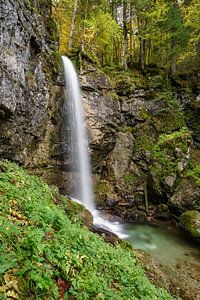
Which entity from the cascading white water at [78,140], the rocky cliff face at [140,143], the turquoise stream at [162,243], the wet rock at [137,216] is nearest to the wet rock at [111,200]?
the rocky cliff face at [140,143]

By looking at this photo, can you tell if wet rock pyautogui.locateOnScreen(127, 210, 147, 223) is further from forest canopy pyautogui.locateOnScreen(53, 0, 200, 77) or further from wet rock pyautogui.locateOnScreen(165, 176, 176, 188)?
forest canopy pyautogui.locateOnScreen(53, 0, 200, 77)

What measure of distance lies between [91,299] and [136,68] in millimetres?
16781

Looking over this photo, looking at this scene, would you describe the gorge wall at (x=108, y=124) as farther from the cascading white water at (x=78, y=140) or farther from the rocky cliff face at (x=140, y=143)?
the cascading white water at (x=78, y=140)

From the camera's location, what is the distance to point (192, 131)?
15477 mm

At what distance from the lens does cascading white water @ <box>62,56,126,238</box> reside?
12570mm

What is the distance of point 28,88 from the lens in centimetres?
938

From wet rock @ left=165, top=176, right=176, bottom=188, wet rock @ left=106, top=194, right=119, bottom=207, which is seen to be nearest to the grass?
wet rock @ left=106, top=194, right=119, bottom=207

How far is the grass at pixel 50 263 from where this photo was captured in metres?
2.83

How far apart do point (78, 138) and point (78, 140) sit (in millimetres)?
114

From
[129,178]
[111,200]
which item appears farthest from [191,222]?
[129,178]

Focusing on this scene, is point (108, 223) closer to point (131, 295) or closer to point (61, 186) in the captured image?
point (61, 186)

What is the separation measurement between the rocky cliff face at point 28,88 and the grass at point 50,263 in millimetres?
4150

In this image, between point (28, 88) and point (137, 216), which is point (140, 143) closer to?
point (137, 216)

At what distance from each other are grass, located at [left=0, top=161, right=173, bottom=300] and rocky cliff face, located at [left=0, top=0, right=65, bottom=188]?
4.15 m
